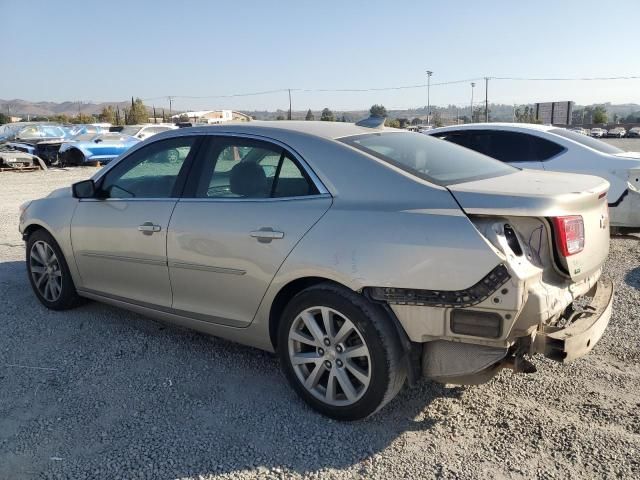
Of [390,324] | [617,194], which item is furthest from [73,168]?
[390,324]

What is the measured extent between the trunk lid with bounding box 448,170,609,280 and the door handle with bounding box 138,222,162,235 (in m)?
2.05

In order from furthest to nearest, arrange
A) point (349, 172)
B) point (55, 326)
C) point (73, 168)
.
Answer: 1. point (73, 168)
2. point (55, 326)
3. point (349, 172)

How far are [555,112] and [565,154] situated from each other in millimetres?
82293

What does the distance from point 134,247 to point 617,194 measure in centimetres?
548

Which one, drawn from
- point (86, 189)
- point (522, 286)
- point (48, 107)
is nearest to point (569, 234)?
point (522, 286)

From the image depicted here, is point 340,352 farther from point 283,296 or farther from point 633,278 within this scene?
point 633,278

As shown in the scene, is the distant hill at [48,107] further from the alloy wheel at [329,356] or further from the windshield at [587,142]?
the alloy wheel at [329,356]

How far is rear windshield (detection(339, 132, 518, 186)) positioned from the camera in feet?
10.6

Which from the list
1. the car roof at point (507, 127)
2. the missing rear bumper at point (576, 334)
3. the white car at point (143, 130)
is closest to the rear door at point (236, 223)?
the missing rear bumper at point (576, 334)

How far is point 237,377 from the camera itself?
3781mm

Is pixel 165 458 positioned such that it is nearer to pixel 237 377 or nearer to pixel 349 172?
pixel 237 377

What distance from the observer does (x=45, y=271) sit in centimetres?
501

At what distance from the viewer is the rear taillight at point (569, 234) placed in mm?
2822

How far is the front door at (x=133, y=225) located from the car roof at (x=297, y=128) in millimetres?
241
